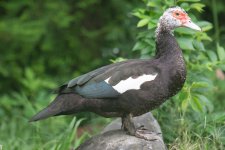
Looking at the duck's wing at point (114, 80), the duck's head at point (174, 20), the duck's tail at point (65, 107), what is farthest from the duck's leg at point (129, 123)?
the duck's head at point (174, 20)

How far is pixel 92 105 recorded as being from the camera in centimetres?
584

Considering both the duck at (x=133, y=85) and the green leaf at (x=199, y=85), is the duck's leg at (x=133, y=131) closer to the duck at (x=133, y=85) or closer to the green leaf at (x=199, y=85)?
the duck at (x=133, y=85)

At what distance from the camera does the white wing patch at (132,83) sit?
18.9 ft

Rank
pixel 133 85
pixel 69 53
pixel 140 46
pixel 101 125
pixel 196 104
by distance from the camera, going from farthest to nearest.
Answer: pixel 69 53 → pixel 101 125 → pixel 140 46 → pixel 196 104 → pixel 133 85

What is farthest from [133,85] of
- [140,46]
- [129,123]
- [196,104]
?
[140,46]

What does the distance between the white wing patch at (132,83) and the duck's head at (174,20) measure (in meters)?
0.49

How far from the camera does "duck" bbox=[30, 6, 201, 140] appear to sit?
18.9 feet

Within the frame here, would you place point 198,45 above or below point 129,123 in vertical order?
above

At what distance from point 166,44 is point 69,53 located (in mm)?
4615

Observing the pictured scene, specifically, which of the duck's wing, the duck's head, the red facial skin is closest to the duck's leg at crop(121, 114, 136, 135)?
the duck's wing

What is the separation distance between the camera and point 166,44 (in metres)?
5.95

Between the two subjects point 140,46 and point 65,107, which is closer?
point 65,107

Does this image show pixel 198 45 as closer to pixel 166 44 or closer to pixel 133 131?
pixel 166 44

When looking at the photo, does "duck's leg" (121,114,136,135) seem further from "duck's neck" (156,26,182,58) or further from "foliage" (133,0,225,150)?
"duck's neck" (156,26,182,58)
